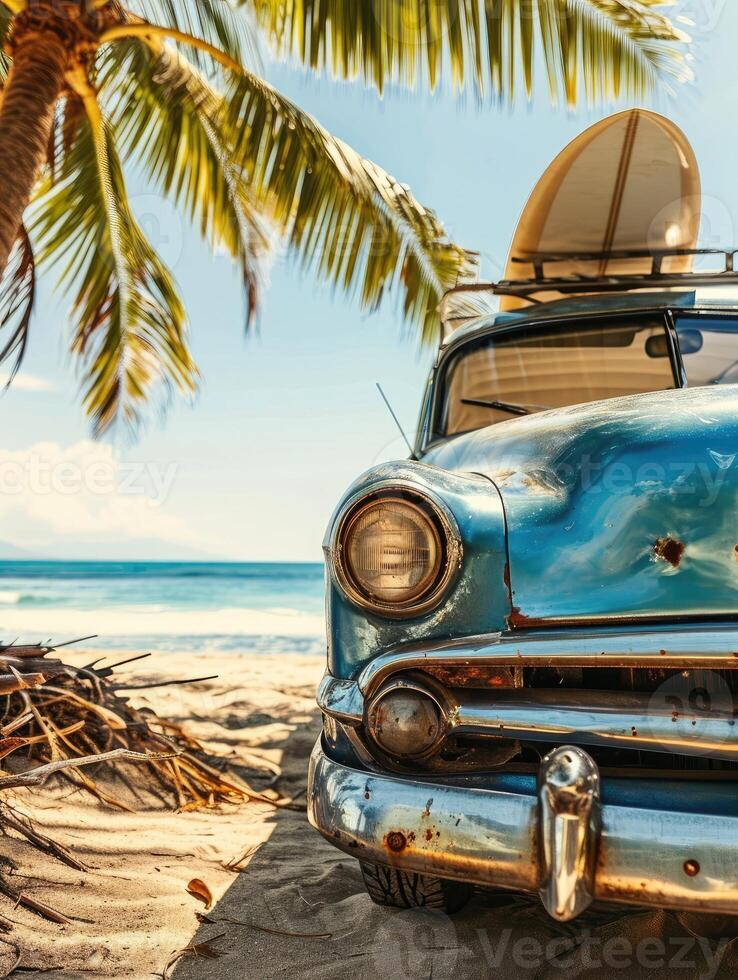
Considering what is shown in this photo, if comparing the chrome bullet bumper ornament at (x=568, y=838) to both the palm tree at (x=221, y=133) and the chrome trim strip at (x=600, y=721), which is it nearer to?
the chrome trim strip at (x=600, y=721)

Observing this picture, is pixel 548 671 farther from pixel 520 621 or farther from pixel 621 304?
pixel 621 304

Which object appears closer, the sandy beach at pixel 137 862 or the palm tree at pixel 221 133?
the sandy beach at pixel 137 862

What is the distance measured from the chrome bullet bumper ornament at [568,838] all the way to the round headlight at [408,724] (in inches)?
10.0

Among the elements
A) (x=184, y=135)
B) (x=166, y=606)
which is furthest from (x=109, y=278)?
(x=166, y=606)

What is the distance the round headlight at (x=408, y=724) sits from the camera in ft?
4.99

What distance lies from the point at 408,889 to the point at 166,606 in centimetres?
1910

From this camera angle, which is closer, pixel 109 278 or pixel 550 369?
pixel 550 369

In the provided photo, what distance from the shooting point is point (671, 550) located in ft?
4.95

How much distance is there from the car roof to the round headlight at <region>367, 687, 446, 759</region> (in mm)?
1746

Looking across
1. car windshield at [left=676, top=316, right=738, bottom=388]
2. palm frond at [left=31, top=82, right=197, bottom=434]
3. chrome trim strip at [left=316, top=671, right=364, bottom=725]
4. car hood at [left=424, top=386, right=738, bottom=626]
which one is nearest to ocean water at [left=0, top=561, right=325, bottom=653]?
palm frond at [left=31, top=82, right=197, bottom=434]

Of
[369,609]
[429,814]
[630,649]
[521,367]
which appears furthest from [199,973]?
[521,367]

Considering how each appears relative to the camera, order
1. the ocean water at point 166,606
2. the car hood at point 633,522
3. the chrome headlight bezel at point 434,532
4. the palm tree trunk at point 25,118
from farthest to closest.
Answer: the ocean water at point 166,606, the palm tree trunk at point 25,118, the chrome headlight bezel at point 434,532, the car hood at point 633,522

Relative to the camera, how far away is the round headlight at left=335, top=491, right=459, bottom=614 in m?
1.59

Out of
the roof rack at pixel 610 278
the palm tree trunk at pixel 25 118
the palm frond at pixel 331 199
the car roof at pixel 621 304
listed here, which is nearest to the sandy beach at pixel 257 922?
the car roof at pixel 621 304
